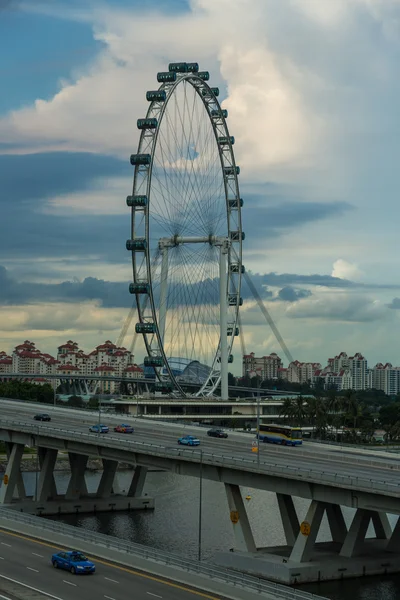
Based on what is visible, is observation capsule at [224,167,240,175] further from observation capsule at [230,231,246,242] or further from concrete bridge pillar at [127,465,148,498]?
concrete bridge pillar at [127,465,148,498]

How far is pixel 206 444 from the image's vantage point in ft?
329

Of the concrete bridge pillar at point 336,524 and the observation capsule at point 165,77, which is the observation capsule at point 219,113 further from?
the concrete bridge pillar at point 336,524

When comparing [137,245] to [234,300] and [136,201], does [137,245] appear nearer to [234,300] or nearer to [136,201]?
[136,201]

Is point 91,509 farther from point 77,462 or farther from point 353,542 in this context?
point 353,542

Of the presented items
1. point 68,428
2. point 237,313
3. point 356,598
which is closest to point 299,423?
point 237,313

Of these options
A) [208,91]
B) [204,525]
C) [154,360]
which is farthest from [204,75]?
[204,525]

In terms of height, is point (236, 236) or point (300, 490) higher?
point (236, 236)

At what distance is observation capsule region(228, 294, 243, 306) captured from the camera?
625 ft

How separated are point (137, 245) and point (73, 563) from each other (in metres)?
92.4

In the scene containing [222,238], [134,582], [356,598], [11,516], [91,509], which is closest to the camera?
[134,582]

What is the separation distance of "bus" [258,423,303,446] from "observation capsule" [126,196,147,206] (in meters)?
53.7

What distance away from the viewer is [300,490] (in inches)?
3061

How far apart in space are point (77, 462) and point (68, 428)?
5432mm

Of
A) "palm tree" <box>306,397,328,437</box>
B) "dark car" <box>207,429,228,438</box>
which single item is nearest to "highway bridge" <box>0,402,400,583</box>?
"dark car" <box>207,429,228,438</box>
